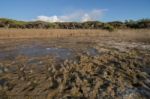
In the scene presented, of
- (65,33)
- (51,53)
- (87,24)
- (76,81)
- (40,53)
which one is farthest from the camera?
(87,24)

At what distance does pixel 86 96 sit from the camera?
8.07 m

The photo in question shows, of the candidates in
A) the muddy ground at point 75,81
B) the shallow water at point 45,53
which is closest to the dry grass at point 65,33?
the shallow water at point 45,53

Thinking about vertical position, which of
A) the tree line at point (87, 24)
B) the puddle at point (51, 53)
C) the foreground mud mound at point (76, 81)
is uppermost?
the foreground mud mound at point (76, 81)

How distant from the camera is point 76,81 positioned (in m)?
9.68

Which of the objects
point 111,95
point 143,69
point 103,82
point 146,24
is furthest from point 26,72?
point 146,24

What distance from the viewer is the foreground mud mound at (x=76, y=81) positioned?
827 cm

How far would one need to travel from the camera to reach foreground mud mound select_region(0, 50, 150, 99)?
8.27 m

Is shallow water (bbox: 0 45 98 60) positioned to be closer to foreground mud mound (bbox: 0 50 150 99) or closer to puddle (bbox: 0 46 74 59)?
puddle (bbox: 0 46 74 59)

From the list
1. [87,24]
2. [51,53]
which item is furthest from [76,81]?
[87,24]

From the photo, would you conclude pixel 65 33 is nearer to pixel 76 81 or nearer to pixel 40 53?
pixel 40 53

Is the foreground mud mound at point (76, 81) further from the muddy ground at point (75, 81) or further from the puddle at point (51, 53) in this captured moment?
the puddle at point (51, 53)

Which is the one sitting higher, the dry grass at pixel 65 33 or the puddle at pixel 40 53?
the puddle at pixel 40 53

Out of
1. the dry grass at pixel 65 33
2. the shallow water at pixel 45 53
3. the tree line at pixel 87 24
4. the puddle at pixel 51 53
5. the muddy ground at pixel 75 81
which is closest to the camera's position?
the muddy ground at pixel 75 81

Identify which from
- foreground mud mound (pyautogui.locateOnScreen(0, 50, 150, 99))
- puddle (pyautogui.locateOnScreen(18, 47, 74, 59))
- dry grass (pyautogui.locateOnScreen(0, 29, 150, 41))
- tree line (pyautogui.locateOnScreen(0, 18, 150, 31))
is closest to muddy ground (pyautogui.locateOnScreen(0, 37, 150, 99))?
foreground mud mound (pyautogui.locateOnScreen(0, 50, 150, 99))
